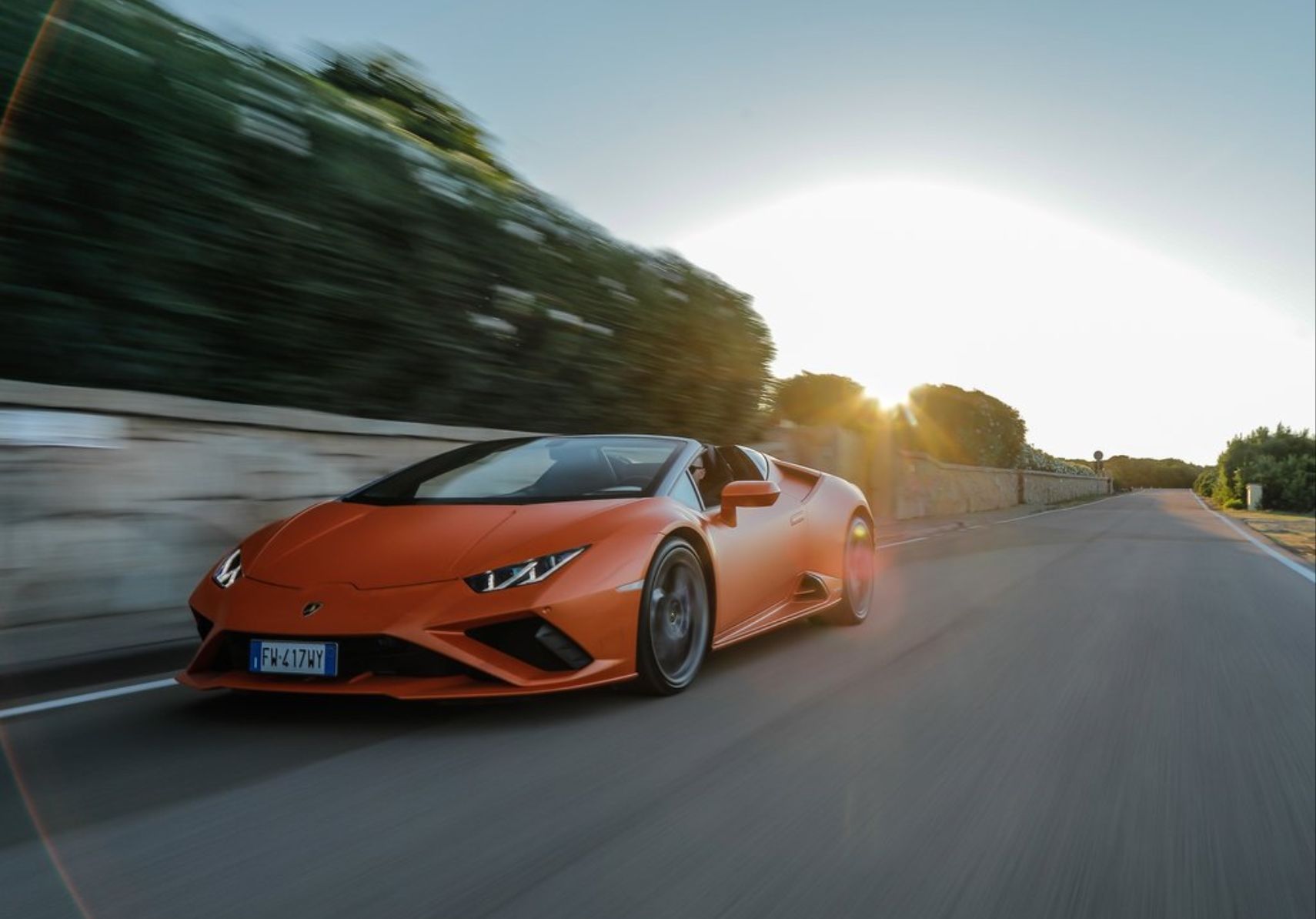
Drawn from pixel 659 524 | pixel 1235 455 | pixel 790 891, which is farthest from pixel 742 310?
pixel 1235 455

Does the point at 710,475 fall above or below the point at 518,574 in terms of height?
above

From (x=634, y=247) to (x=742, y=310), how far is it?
9.46ft

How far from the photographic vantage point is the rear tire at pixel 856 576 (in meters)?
6.77

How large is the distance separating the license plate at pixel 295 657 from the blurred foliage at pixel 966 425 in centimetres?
3904

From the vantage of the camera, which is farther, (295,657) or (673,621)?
(673,621)

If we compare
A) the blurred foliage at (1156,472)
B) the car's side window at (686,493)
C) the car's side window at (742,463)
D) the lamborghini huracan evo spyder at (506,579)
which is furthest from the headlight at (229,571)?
the blurred foliage at (1156,472)

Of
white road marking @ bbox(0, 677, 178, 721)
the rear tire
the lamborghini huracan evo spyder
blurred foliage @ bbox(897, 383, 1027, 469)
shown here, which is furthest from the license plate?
blurred foliage @ bbox(897, 383, 1027, 469)

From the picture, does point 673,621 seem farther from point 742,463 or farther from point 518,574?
point 742,463

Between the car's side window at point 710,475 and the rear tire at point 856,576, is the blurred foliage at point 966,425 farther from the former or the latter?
the car's side window at point 710,475

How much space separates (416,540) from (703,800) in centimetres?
157

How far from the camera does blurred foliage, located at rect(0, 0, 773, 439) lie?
18.4 ft

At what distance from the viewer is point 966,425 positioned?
1757 inches

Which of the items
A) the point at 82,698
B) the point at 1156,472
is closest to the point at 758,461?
the point at 82,698

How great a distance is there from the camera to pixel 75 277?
5.71 meters
